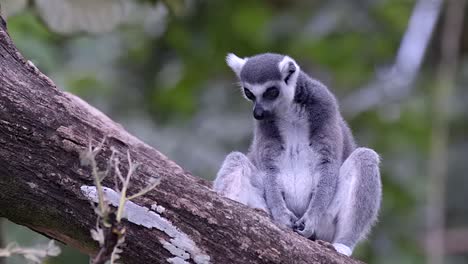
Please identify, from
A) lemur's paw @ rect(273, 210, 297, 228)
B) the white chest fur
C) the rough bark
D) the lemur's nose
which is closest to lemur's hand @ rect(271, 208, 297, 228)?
lemur's paw @ rect(273, 210, 297, 228)

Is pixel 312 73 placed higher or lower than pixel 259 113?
higher

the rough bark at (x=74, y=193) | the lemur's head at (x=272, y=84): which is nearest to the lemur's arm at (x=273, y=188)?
the lemur's head at (x=272, y=84)

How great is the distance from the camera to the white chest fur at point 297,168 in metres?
8.09

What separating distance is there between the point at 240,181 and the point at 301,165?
842 mm

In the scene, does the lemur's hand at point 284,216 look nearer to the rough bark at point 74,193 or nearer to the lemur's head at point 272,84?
the lemur's head at point 272,84

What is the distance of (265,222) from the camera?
20.5 feet

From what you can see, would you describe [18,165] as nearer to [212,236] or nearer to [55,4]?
[212,236]

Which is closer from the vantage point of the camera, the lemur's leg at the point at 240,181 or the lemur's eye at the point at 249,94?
the lemur's leg at the point at 240,181

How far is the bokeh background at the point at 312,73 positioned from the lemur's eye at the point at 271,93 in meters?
3.21

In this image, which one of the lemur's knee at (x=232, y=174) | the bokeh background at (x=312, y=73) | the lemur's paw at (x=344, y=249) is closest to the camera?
the lemur's paw at (x=344, y=249)

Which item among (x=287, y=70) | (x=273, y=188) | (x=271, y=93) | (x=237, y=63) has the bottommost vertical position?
(x=273, y=188)

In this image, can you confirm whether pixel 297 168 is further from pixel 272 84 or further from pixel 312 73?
pixel 312 73

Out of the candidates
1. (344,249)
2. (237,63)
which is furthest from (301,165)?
(237,63)

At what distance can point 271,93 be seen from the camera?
821 cm
